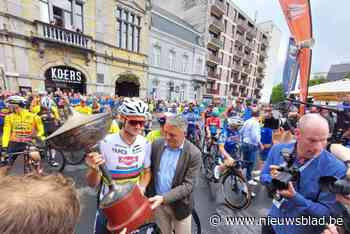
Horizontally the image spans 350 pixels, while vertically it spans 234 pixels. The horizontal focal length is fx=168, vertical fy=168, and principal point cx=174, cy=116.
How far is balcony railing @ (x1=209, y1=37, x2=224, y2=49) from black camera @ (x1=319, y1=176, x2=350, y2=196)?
30.2m

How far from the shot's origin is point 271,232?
1.73 meters

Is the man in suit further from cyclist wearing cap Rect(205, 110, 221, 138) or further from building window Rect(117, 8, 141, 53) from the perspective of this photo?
building window Rect(117, 8, 141, 53)

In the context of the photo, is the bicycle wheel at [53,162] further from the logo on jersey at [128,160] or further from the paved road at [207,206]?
the logo on jersey at [128,160]

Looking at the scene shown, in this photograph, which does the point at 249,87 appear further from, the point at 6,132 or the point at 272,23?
the point at 6,132

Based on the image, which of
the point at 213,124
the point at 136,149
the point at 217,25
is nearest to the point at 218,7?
the point at 217,25

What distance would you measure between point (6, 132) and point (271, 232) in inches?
187

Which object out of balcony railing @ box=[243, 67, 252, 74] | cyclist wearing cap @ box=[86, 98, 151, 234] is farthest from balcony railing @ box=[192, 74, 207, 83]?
cyclist wearing cap @ box=[86, 98, 151, 234]

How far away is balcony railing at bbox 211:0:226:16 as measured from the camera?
2638 centimetres

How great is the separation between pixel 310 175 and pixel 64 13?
56.0 ft

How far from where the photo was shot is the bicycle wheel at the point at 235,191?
3363 mm

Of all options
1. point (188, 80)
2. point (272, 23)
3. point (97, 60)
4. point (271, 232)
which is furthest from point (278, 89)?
point (271, 232)

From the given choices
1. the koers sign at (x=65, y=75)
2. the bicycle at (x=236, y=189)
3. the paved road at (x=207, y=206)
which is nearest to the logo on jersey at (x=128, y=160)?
the paved road at (x=207, y=206)

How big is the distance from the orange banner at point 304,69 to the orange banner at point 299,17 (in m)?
0.41

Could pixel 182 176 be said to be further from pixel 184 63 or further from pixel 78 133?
pixel 184 63
